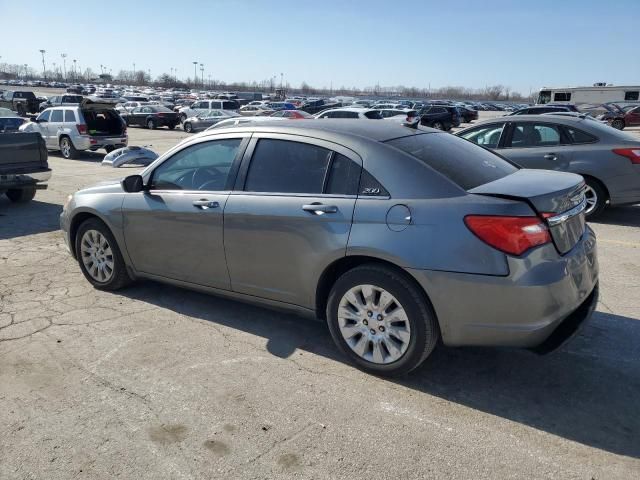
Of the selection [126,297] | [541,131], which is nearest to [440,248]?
[126,297]

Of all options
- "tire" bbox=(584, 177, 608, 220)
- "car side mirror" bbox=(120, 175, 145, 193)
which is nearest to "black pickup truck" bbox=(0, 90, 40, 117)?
"car side mirror" bbox=(120, 175, 145, 193)

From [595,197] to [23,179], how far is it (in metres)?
9.40

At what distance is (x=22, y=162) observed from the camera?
30.5 ft

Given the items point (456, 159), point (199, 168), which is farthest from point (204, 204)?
point (456, 159)

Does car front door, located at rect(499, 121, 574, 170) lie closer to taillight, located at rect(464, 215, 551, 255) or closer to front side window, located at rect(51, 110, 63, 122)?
taillight, located at rect(464, 215, 551, 255)

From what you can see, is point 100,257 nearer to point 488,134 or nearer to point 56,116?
point 488,134

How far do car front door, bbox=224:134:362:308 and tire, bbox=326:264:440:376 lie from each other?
0.78 ft

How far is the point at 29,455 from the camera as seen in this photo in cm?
288

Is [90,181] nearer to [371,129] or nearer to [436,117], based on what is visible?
[371,129]

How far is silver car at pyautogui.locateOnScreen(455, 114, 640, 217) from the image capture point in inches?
317

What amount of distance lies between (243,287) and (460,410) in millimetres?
1855

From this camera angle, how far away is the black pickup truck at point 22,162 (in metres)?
9.03

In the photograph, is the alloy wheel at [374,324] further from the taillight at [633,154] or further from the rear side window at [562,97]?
the rear side window at [562,97]

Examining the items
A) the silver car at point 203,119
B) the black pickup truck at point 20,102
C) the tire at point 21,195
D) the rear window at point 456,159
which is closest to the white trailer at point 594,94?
the silver car at point 203,119
